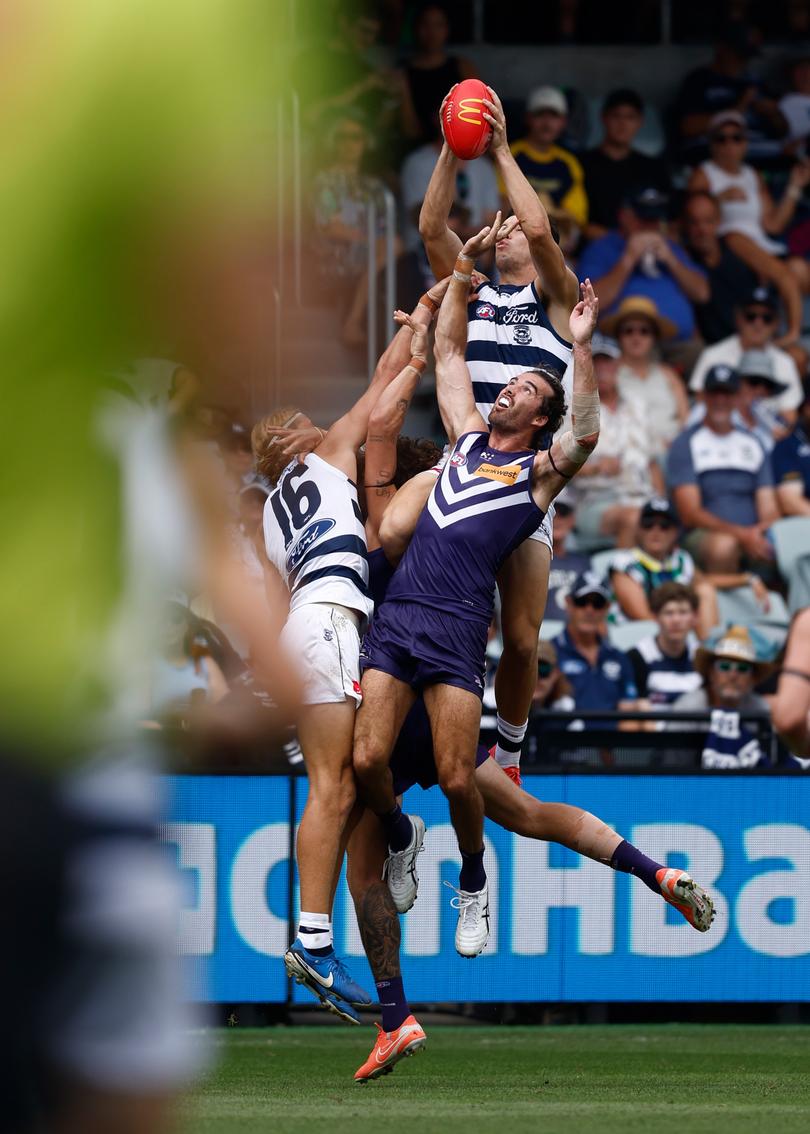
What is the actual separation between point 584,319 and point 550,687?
3536mm

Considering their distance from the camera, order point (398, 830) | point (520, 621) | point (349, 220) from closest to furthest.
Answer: point (398, 830), point (520, 621), point (349, 220)

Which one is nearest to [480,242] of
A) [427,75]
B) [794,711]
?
[794,711]

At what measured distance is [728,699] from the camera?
34.7 ft

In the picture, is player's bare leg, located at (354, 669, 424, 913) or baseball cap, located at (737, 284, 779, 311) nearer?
player's bare leg, located at (354, 669, 424, 913)

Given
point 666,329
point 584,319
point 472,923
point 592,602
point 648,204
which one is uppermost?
point 648,204

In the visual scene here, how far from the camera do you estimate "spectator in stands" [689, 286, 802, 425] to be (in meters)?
Answer: 13.8

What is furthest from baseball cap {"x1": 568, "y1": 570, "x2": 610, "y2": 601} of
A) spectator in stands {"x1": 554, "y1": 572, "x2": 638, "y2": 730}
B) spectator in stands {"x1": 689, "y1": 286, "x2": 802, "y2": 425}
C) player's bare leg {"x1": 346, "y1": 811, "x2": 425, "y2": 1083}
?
player's bare leg {"x1": 346, "y1": 811, "x2": 425, "y2": 1083}

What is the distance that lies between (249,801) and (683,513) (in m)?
4.54

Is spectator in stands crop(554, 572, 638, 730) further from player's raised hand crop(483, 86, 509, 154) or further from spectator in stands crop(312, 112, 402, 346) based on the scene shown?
player's raised hand crop(483, 86, 509, 154)

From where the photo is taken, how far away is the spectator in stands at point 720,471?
12984mm

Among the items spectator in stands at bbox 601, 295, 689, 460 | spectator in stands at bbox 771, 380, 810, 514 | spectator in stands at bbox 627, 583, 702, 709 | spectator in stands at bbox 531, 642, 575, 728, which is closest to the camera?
spectator in stands at bbox 531, 642, 575, 728

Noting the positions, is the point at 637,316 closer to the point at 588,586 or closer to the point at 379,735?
the point at 588,586

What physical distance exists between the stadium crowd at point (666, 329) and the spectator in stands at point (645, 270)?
2cm

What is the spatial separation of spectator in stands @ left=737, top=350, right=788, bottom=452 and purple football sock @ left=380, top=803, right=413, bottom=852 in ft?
20.9
